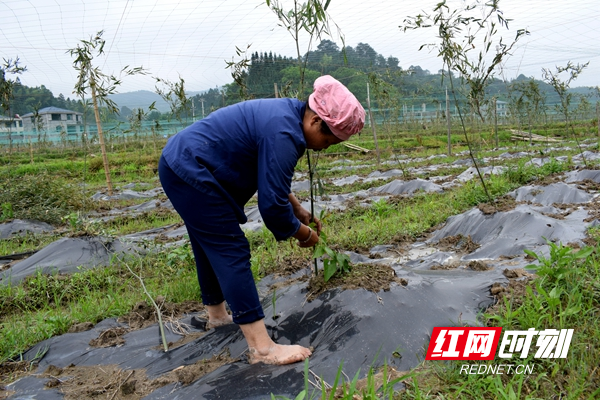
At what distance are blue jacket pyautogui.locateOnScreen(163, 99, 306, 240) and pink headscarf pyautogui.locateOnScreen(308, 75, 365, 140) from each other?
12 centimetres

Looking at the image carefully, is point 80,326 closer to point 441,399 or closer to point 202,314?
point 202,314

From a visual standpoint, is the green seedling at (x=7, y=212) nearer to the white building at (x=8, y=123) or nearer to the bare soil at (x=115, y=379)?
the white building at (x=8, y=123)

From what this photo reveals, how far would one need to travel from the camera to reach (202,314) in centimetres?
300

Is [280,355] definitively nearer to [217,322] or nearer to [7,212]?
[217,322]

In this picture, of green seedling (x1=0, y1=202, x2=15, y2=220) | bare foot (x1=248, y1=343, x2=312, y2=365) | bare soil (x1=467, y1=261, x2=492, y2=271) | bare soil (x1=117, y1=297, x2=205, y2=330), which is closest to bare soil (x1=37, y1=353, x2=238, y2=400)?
bare foot (x1=248, y1=343, x2=312, y2=365)

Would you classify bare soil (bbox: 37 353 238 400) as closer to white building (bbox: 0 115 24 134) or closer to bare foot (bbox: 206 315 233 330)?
bare foot (bbox: 206 315 233 330)

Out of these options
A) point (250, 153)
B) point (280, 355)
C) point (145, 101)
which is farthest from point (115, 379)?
point (145, 101)

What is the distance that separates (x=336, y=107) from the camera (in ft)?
6.66

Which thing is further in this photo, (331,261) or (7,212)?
(7,212)

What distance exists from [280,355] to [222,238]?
24.0 inches

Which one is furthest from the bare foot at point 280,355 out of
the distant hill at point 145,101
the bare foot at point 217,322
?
the distant hill at point 145,101

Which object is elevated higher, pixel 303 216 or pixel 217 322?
pixel 303 216

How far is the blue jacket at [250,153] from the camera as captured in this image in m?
1.99

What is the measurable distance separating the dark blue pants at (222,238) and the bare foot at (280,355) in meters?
0.16
